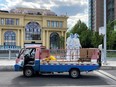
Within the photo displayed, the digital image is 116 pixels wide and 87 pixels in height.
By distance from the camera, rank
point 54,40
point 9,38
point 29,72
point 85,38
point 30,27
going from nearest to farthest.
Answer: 1. point 29,72
2. point 85,38
3. point 9,38
4. point 30,27
5. point 54,40

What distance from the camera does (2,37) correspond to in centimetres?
10881

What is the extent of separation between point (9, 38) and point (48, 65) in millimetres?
95658

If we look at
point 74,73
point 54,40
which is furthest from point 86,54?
point 54,40

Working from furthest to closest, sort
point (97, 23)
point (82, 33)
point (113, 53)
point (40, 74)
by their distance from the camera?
point (97, 23) → point (82, 33) → point (113, 53) → point (40, 74)

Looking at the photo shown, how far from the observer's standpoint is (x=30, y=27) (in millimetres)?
114250

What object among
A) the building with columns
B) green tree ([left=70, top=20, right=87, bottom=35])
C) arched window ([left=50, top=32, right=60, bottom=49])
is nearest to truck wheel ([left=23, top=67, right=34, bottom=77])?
green tree ([left=70, top=20, right=87, bottom=35])

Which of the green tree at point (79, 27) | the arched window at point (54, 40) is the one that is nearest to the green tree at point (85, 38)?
the green tree at point (79, 27)

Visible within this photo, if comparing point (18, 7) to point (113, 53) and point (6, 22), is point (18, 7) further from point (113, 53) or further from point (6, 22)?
point (113, 53)

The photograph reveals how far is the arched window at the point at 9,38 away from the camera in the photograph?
110 m

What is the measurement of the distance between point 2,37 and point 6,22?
18.4 ft

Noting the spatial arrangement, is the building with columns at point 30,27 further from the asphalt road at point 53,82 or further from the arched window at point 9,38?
the asphalt road at point 53,82

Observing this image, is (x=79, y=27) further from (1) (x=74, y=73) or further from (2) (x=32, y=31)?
(1) (x=74, y=73)

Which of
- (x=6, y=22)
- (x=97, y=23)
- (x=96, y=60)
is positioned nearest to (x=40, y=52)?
(x=96, y=60)

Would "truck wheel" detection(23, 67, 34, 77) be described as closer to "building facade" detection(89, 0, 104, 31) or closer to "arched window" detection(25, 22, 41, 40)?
"arched window" detection(25, 22, 41, 40)
